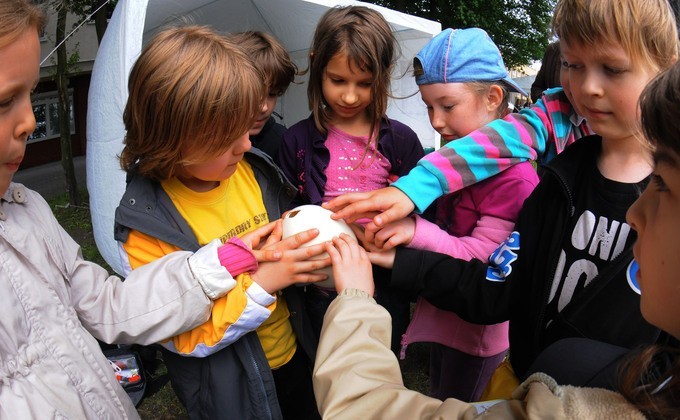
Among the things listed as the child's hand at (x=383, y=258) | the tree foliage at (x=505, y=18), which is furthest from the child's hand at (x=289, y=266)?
the tree foliage at (x=505, y=18)

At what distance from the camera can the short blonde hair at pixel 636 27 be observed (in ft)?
4.77

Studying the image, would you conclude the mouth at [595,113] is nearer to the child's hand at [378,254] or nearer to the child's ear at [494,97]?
the child's ear at [494,97]

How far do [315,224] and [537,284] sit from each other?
749 mm

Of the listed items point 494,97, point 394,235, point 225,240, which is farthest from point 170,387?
point 494,97

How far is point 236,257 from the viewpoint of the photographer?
1.69 metres

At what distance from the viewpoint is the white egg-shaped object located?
6.12 ft

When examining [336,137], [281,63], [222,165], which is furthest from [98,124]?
[222,165]

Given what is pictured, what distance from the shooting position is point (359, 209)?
6.22 ft

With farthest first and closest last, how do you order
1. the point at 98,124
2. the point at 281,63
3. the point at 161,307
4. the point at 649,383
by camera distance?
the point at 98,124
the point at 281,63
the point at 161,307
the point at 649,383

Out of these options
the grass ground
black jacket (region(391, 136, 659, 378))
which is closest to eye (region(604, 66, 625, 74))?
black jacket (region(391, 136, 659, 378))

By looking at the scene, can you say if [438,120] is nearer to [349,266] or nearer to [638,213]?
[349,266]

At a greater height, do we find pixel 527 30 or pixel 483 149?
pixel 483 149

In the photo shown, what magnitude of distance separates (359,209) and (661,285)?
1068mm

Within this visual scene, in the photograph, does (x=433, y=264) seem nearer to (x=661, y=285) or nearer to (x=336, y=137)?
(x=336, y=137)
